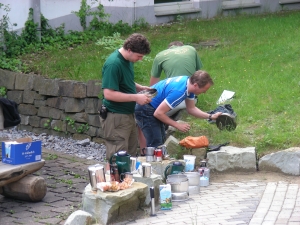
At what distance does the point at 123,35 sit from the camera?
46.2 ft

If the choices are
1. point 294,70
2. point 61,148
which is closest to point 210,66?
point 294,70

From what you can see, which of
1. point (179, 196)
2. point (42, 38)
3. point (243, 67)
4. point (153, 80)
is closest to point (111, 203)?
point (179, 196)

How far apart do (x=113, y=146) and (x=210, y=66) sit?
4187 mm

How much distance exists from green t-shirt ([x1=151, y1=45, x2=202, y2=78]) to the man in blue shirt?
3.56 ft

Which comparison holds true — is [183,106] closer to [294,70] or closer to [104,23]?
[294,70]

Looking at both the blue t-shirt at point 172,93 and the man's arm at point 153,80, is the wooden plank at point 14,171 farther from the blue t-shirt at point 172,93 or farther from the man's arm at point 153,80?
the man's arm at point 153,80

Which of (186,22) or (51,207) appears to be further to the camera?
(186,22)

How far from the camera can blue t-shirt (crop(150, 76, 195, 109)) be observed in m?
7.34

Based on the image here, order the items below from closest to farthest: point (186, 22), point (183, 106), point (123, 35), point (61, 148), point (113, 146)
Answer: point (113, 146), point (183, 106), point (61, 148), point (123, 35), point (186, 22)

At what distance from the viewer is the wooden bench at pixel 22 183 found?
6.92 m

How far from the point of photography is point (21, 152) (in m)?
7.10

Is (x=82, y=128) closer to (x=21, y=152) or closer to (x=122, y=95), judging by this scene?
(x=21, y=152)

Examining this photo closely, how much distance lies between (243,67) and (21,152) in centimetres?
509

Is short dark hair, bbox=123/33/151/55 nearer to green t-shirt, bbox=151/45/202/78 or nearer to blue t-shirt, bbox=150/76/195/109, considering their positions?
blue t-shirt, bbox=150/76/195/109
